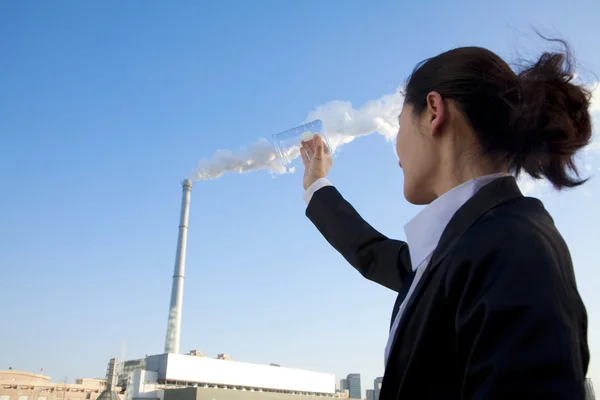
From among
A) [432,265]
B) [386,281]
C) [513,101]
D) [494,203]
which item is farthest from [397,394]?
[386,281]

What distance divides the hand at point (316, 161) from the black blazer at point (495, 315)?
902mm

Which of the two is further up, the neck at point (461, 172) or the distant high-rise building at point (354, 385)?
the distant high-rise building at point (354, 385)

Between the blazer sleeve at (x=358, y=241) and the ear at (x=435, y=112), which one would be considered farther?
the blazer sleeve at (x=358, y=241)

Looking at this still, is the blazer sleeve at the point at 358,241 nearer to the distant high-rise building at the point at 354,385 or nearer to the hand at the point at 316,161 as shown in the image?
the hand at the point at 316,161

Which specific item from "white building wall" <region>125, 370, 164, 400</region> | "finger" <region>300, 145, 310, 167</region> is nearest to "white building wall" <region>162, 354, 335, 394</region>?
"white building wall" <region>125, 370, 164, 400</region>

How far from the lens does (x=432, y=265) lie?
2.48ft

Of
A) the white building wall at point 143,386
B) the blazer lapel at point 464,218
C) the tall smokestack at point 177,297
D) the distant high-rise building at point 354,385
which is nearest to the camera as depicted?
the blazer lapel at point 464,218

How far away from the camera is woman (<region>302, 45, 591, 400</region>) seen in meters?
0.58

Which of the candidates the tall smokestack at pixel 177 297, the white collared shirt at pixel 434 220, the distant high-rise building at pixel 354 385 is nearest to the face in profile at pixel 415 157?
the white collared shirt at pixel 434 220

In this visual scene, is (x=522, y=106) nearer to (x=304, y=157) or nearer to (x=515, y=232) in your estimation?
(x=515, y=232)

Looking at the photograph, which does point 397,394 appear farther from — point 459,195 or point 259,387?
point 259,387

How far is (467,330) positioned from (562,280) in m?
0.13

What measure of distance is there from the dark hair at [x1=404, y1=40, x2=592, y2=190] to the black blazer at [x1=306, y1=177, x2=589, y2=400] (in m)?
0.11

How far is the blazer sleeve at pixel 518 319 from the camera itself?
1.86 feet
